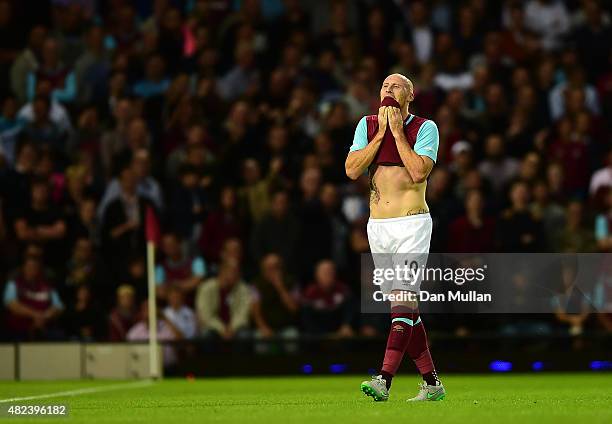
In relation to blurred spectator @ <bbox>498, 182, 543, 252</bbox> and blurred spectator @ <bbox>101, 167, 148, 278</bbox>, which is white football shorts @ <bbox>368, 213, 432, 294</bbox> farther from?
blurred spectator @ <bbox>101, 167, 148, 278</bbox>

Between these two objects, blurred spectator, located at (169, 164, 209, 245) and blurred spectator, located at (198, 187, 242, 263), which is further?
blurred spectator, located at (169, 164, 209, 245)

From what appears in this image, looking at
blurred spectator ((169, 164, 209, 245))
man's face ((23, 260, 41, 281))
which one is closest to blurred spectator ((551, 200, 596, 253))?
blurred spectator ((169, 164, 209, 245))

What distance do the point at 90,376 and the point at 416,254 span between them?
7.88m

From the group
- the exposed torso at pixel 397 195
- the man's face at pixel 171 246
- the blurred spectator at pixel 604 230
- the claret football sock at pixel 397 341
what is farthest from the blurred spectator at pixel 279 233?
the claret football sock at pixel 397 341

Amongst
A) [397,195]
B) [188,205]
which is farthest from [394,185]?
[188,205]

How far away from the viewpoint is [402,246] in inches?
428

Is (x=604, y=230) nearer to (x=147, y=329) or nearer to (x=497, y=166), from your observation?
(x=497, y=166)

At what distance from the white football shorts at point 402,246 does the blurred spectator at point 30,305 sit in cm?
833

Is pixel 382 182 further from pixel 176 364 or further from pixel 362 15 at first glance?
pixel 362 15

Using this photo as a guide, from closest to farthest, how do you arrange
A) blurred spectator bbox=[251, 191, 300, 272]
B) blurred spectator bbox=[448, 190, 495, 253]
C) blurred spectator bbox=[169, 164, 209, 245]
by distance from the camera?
1. blurred spectator bbox=[448, 190, 495, 253]
2. blurred spectator bbox=[251, 191, 300, 272]
3. blurred spectator bbox=[169, 164, 209, 245]

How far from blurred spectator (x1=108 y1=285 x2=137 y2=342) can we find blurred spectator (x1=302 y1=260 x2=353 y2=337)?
2328 mm

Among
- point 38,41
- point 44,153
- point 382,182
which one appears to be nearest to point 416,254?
point 382,182

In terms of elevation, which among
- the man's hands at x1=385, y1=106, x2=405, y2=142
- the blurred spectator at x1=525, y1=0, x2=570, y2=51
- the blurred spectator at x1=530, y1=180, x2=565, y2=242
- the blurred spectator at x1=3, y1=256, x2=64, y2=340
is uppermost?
the blurred spectator at x1=525, y1=0, x2=570, y2=51

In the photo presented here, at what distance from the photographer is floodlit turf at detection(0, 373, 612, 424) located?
377 inches
